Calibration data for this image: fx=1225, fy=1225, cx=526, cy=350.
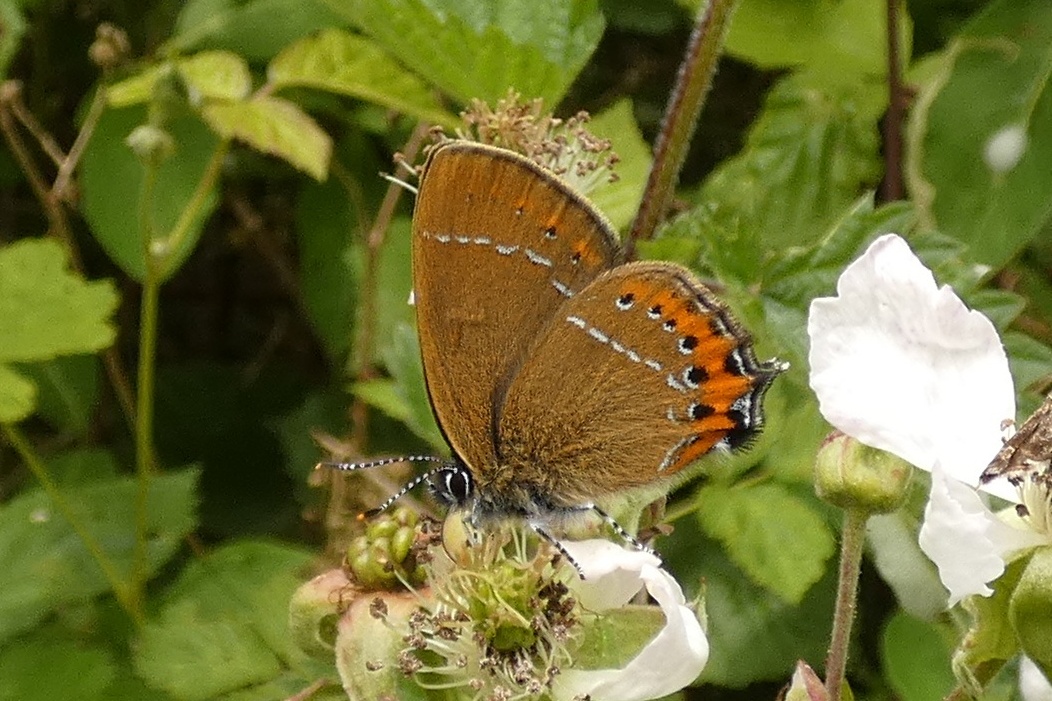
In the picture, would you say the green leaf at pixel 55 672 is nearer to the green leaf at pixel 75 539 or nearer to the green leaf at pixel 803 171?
the green leaf at pixel 75 539

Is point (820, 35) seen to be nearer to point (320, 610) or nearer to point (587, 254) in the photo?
point (587, 254)

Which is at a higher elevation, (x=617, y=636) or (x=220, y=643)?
(x=617, y=636)

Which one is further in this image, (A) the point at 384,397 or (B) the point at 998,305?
(A) the point at 384,397

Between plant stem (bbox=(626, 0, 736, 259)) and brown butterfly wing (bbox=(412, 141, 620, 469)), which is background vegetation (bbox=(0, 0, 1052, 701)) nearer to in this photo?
plant stem (bbox=(626, 0, 736, 259))

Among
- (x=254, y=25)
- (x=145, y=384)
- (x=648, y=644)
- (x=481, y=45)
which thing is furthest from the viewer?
(x=254, y=25)

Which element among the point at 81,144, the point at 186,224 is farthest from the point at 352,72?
the point at 81,144

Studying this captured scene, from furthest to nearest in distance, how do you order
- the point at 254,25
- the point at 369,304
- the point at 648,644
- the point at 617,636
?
1. the point at 254,25
2. the point at 369,304
3. the point at 617,636
4. the point at 648,644

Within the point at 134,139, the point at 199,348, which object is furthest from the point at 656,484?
the point at 199,348
